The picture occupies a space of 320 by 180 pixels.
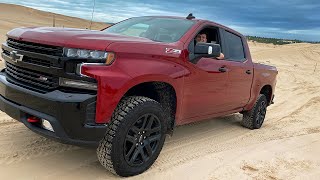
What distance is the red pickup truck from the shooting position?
376 centimetres

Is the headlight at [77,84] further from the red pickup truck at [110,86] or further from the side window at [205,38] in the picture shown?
the side window at [205,38]

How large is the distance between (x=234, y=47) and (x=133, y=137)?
2963 mm

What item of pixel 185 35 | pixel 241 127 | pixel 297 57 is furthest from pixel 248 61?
pixel 297 57

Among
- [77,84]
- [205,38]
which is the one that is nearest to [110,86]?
[77,84]

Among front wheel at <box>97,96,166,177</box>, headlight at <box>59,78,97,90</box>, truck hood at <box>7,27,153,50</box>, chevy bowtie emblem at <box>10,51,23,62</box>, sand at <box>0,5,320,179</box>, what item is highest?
truck hood at <box>7,27,153,50</box>

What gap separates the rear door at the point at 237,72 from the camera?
604cm

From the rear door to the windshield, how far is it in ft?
3.17

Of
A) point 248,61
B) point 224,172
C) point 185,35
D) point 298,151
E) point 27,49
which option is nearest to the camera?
point 27,49

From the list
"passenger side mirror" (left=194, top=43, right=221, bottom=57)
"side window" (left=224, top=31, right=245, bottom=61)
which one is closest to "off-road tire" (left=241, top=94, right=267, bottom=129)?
"side window" (left=224, top=31, right=245, bottom=61)

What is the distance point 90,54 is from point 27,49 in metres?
0.75

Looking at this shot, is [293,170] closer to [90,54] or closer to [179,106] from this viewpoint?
[179,106]

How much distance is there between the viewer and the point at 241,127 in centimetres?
754

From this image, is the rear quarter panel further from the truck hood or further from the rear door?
the truck hood

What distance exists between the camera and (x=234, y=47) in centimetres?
646
